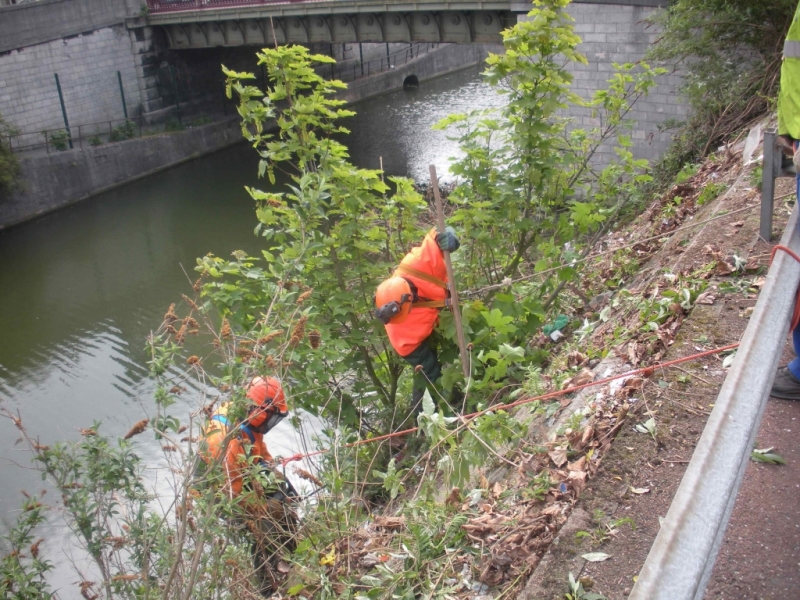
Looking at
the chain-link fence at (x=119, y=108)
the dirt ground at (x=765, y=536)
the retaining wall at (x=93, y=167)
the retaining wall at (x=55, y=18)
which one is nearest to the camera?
the dirt ground at (x=765, y=536)

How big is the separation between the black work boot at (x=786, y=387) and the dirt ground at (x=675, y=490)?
0.04m

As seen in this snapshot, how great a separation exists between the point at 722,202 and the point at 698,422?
118 inches

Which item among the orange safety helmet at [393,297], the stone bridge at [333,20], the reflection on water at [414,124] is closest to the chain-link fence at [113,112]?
the stone bridge at [333,20]

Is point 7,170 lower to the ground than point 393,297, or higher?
higher

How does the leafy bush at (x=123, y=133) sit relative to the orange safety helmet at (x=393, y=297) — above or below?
above

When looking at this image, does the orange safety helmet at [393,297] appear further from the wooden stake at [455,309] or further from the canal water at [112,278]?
the canal water at [112,278]

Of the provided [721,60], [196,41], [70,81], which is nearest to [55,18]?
[70,81]

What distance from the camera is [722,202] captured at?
205 inches

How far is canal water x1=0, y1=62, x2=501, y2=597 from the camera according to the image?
31.9 ft

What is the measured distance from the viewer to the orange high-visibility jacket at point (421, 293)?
492 centimetres

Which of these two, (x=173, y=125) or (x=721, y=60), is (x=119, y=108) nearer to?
(x=173, y=125)

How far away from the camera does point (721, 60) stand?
10266mm

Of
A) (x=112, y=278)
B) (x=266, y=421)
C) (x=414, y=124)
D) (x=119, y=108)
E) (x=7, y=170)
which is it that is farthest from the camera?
(x=414, y=124)

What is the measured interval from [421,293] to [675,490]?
107 inches
